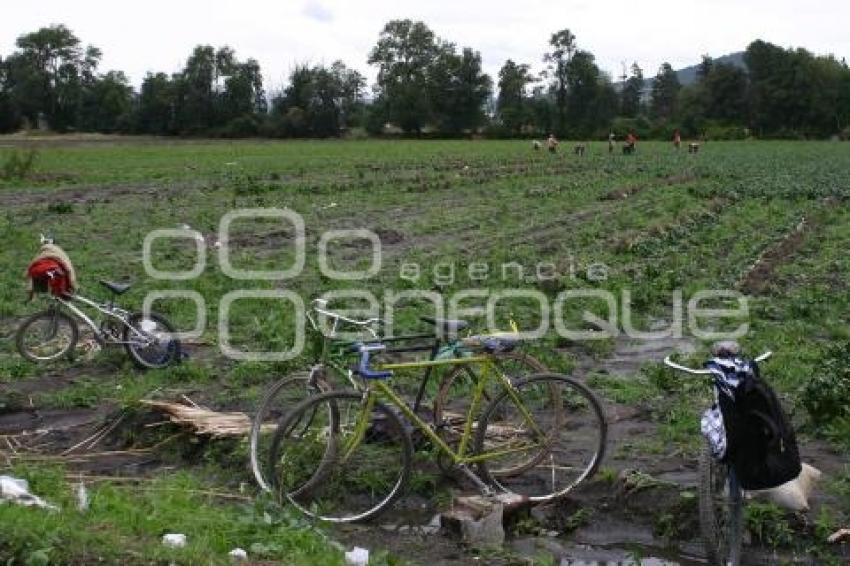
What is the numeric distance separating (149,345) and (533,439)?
448 centimetres

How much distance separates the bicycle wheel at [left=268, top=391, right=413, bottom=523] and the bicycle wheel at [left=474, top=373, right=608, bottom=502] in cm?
65

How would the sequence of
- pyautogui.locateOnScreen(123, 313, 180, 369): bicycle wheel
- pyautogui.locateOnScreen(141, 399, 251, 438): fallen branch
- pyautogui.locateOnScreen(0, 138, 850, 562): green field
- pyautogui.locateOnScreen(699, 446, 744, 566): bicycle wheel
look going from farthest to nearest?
pyautogui.locateOnScreen(123, 313, 180, 369): bicycle wheel, pyautogui.locateOnScreen(0, 138, 850, 562): green field, pyautogui.locateOnScreen(141, 399, 251, 438): fallen branch, pyautogui.locateOnScreen(699, 446, 744, 566): bicycle wheel

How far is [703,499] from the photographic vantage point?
17.8 ft

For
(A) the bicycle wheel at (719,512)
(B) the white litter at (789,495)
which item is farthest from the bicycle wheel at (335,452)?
(B) the white litter at (789,495)

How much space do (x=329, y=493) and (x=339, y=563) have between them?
1.42 m

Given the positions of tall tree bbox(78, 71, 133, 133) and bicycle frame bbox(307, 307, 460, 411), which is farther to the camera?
tall tree bbox(78, 71, 133, 133)

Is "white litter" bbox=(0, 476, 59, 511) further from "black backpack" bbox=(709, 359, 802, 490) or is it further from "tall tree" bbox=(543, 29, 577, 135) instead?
"tall tree" bbox=(543, 29, 577, 135)

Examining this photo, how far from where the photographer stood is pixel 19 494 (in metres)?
5.25

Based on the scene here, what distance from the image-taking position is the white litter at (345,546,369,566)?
5.04 m

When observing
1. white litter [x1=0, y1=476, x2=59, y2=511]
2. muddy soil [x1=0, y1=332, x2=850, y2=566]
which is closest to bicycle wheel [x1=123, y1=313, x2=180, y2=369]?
muddy soil [x1=0, y1=332, x2=850, y2=566]

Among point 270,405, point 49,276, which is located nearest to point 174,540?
point 270,405

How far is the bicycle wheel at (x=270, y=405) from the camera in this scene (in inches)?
245

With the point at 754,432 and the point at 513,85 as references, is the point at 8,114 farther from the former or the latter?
the point at 754,432

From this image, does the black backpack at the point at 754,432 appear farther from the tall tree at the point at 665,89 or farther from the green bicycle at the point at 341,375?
the tall tree at the point at 665,89
